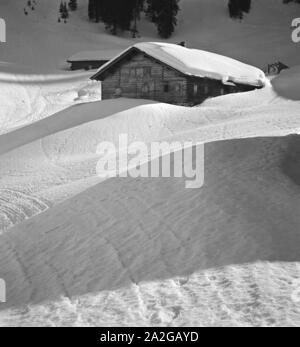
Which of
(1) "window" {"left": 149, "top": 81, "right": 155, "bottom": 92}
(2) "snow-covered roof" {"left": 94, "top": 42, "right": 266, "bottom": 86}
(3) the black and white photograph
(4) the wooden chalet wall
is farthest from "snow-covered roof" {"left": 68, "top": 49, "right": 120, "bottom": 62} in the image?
(1) "window" {"left": 149, "top": 81, "right": 155, "bottom": 92}

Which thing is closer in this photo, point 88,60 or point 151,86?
point 151,86

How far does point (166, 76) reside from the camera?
108ft

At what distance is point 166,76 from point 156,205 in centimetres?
2130

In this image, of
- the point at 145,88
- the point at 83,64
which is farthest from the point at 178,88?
the point at 83,64

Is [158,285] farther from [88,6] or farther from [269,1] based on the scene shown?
[269,1]

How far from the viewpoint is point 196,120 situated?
2697 cm

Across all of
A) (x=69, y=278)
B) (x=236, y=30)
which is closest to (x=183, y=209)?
(x=69, y=278)

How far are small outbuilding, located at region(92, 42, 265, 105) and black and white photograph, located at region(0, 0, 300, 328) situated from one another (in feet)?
0.28
